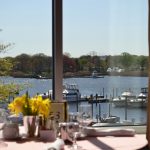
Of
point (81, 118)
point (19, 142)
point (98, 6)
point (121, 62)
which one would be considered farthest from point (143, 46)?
point (19, 142)

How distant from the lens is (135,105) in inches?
114

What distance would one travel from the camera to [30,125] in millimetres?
2201

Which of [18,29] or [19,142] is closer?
[19,142]

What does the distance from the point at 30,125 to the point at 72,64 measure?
77 cm

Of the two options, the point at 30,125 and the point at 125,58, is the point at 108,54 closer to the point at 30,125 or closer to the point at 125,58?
the point at 125,58

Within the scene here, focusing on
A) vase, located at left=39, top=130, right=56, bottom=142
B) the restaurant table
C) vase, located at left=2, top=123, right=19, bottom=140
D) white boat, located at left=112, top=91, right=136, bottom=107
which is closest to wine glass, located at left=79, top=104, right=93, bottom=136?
the restaurant table

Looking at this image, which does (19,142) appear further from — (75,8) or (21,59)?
(75,8)

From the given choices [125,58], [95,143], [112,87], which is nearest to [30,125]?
[95,143]

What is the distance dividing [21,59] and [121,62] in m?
0.76

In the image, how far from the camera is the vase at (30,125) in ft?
7.20

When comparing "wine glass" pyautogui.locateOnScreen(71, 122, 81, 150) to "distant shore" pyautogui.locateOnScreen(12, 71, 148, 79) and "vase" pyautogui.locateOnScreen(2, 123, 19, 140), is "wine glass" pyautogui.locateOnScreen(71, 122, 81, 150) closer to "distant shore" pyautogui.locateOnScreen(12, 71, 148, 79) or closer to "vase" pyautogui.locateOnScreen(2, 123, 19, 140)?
"vase" pyautogui.locateOnScreen(2, 123, 19, 140)

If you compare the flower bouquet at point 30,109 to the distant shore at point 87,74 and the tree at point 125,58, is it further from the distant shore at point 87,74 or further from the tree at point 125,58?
the tree at point 125,58

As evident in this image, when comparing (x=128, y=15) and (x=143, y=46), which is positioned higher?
(x=128, y=15)

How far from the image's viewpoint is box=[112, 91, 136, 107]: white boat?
9.44 ft
